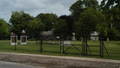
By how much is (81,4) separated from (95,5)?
7.55 metres

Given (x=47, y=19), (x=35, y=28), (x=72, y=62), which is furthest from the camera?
(x=47, y=19)

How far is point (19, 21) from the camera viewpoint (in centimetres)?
8481

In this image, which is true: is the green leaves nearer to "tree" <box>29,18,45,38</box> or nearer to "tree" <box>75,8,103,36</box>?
"tree" <box>29,18,45,38</box>

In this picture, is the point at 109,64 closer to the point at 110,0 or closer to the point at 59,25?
the point at 110,0

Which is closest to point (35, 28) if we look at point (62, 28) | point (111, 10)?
point (62, 28)

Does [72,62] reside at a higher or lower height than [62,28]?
lower

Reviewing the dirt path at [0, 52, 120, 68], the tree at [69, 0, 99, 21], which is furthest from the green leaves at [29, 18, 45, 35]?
the dirt path at [0, 52, 120, 68]

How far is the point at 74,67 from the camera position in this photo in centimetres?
1018

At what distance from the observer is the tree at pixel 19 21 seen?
83062 mm

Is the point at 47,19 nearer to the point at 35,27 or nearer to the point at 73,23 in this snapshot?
the point at 35,27

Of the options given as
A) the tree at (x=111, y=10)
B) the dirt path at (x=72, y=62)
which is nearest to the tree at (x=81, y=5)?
the tree at (x=111, y=10)

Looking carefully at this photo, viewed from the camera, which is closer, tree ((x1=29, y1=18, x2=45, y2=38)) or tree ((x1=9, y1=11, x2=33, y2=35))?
tree ((x1=29, y1=18, x2=45, y2=38))

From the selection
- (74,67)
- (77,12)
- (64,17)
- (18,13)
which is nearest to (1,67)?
(74,67)

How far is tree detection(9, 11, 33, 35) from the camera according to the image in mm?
83062
